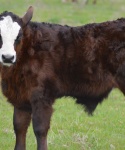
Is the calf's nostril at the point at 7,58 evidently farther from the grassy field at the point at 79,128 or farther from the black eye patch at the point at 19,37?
the grassy field at the point at 79,128

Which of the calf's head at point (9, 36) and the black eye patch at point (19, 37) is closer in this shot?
the calf's head at point (9, 36)

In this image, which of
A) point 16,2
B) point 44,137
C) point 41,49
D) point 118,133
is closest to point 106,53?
point 41,49

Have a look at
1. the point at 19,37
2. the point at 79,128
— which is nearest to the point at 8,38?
the point at 19,37

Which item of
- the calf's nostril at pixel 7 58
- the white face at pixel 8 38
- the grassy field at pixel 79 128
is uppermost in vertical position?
the white face at pixel 8 38

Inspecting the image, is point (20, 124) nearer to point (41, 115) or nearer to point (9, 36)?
point (41, 115)

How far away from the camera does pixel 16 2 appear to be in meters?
23.6

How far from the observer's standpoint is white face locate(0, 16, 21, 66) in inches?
260

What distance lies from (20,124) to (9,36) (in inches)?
51.6

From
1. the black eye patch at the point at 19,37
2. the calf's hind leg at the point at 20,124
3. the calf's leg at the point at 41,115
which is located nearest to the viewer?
the black eye patch at the point at 19,37

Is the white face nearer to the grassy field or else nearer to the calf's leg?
the calf's leg

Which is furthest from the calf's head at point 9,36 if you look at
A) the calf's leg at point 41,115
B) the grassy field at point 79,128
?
the grassy field at point 79,128

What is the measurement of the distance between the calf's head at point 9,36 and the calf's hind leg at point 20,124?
0.99m

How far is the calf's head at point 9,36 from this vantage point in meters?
6.62

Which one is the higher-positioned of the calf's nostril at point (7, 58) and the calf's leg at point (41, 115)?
the calf's nostril at point (7, 58)
